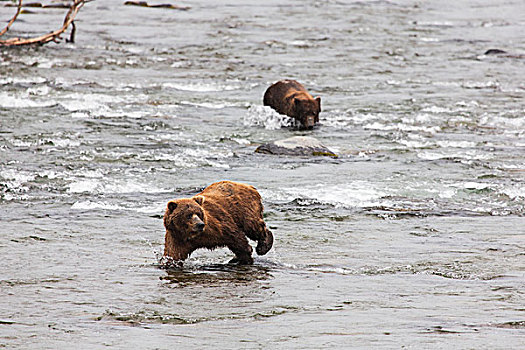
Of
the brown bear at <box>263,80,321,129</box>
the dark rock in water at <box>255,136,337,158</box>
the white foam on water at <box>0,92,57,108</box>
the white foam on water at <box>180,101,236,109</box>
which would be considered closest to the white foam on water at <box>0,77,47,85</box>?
the white foam on water at <box>0,92,57,108</box>

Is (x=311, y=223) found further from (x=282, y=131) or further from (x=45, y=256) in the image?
(x=282, y=131)

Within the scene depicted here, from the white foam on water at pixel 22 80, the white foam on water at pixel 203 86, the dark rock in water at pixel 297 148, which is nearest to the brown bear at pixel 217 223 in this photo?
the dark rock in water at pixel 297 148

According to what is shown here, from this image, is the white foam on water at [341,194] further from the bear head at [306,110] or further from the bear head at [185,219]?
the bear head at [306,110]

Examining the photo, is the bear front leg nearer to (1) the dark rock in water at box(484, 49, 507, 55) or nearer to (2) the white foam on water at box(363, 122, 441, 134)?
(2) the white foam on water at box(363, 122, 441, 134)

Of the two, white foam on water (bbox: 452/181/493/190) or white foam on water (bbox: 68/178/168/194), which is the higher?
white foam on water (bbox: 452/181/493/190)

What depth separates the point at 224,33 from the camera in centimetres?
2912

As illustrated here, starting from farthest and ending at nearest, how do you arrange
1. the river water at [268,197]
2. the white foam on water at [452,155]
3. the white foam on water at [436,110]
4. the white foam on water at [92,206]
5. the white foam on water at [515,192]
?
1. the white foam on water at [436,110]
2. the white foam on water at [452,155]
3. the white foam on water at [515,192]
4. the white foam on water at [92,206]
5. the river water at [268,197]

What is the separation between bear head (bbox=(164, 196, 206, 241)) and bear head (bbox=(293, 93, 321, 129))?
8266mm

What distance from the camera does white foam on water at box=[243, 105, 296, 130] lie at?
51.4 feet

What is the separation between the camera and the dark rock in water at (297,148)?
42.5 feet

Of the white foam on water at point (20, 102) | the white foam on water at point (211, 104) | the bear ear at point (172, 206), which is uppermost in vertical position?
the bear ear at point (172, 206)

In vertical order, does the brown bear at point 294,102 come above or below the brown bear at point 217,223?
below

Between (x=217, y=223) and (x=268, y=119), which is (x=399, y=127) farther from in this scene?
(x=217, y=223)

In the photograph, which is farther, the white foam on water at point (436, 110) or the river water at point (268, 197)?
the white foam on water at point (436, 110)
